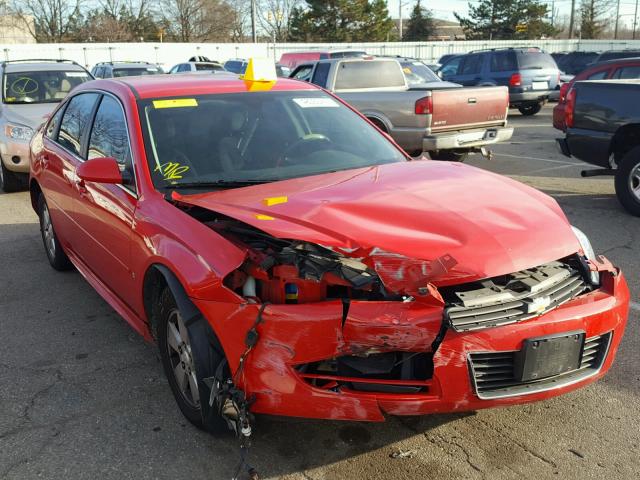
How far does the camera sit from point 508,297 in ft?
8.72

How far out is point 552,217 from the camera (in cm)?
315

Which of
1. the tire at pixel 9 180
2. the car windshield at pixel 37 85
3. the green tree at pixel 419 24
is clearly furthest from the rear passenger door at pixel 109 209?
the green tree at pixel 419 24

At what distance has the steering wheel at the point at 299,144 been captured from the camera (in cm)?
→ 391

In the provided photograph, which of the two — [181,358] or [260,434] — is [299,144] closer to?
[181,358]

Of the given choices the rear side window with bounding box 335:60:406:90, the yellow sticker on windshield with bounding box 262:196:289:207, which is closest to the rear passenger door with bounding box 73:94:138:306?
the yellow sticker on windshield with bounding box 262:196:289:207

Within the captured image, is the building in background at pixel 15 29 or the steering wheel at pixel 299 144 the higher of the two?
the building in background at pixel 15 29

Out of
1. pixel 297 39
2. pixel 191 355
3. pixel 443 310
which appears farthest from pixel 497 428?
pixel 297 39

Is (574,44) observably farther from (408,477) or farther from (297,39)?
(408,477)

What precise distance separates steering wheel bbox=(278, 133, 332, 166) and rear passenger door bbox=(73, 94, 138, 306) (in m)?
0.92

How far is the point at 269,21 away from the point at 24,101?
6057cm

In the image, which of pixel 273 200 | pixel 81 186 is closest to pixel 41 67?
pixel 81 186

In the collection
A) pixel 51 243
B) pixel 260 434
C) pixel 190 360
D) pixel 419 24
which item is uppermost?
pixel 419 24

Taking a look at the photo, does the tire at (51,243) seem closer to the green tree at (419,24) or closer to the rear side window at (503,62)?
the rear side window at (503,62)

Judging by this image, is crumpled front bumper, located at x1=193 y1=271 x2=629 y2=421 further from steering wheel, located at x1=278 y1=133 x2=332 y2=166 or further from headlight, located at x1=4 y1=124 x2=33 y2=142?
headlight, located at x1=4 y1=124 x2=33 y2=142
